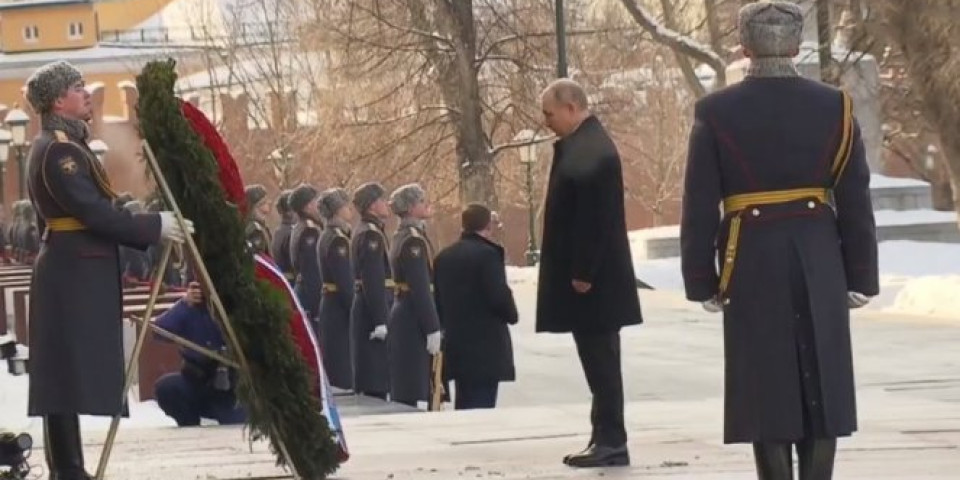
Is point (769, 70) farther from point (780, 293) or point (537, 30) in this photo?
point (537, 30)

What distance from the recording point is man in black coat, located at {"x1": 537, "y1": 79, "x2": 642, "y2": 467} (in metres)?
9.69

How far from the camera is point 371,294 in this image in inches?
702

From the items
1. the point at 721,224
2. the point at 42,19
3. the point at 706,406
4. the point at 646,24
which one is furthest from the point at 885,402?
the point at 42,19

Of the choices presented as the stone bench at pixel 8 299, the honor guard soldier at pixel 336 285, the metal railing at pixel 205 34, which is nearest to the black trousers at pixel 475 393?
the honor guard soldier at pixel 336 285

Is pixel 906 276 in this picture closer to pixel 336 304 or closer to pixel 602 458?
pixel 336 304

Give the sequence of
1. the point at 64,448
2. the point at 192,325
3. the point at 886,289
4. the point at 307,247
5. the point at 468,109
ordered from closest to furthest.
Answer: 1. the point at 64,448
2. the point at 192,325
3. the point at 307,247
4. the point at 886,289
5. the point at 468,109

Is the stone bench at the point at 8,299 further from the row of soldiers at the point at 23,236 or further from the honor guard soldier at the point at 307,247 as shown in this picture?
the honor guard soldier at the point at 307,247

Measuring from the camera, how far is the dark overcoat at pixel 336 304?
61.1 feet

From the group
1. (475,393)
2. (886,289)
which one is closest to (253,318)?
(475,393)

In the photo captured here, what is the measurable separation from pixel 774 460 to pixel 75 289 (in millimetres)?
3022

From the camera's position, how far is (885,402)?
13805 mm

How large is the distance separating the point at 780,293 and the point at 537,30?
33863 millimetres

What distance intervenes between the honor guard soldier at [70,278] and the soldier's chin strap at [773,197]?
2536 millimetres

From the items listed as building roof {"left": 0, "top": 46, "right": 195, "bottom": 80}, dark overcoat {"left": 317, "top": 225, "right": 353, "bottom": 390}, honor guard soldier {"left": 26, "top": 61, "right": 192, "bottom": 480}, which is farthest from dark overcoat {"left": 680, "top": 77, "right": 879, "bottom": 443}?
building roof {"left": 0, "top": 46, "right": 195, "bottom": 80}
